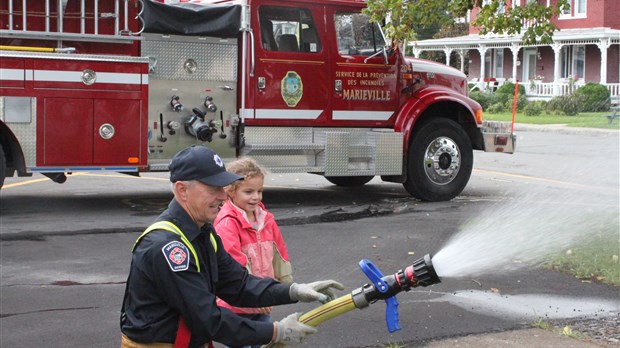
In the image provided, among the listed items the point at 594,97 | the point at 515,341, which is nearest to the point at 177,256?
the point at 515,341

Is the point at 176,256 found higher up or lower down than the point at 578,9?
lower down

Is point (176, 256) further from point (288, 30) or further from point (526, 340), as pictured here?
point (288, 30)

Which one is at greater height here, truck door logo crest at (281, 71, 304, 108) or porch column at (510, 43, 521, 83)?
porch column at (510, 43, 521, 83)

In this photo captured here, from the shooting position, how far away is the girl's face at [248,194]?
4.63m

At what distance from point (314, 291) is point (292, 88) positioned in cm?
859

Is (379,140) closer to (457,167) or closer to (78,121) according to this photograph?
(457,167)

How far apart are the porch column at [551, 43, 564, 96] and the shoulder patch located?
39762 mm

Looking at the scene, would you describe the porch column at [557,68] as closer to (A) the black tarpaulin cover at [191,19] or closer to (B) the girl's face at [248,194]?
(A) the black tarpaulin cover at [191,19]

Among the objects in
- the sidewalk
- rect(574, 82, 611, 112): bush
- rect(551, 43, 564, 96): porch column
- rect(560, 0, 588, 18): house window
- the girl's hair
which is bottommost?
the sidewalk

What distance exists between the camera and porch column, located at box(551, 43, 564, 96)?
41406mm

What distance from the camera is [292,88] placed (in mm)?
12266

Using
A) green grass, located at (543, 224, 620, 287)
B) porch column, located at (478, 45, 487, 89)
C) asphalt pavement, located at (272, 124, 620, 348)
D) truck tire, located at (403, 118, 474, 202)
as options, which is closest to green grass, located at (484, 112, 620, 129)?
porch column, located at (478, 45, 487, 89)

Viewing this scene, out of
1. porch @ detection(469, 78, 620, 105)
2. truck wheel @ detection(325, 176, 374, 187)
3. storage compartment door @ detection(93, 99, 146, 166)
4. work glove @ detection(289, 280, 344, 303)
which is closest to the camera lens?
work glove @ detection(289, 280, 344, 303)

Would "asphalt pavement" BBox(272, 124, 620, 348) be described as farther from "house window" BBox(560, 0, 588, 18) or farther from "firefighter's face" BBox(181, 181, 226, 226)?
"house window" BBox(560, 0, 588, 18)
